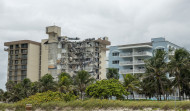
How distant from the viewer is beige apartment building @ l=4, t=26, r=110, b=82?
305 ft

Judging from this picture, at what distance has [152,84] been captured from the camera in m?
53.2

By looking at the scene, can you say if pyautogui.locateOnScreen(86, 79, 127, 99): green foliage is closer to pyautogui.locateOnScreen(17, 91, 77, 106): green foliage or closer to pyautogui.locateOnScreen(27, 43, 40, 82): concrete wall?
pyautogui.locateOnScreen(17, 91, 77, 106): green foliage

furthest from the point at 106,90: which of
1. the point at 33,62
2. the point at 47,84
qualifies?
the point at 33,62

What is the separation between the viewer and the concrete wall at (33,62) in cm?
10031

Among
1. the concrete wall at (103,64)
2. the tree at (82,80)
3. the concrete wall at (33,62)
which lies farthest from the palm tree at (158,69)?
the concrete wall at (33,62)

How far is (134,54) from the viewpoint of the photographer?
7912 centimetres

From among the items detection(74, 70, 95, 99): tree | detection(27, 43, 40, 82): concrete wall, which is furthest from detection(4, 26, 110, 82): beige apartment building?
detection(74, 70, 95, 99): tree

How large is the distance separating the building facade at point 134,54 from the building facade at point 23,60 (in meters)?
32.2

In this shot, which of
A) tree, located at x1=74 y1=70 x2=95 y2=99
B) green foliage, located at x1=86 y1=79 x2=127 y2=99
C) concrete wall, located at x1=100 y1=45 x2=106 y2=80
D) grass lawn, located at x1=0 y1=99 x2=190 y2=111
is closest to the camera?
grass lawn, located at x1=0 y1=99 x2=190 y2=111

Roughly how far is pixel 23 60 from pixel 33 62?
3.79 m

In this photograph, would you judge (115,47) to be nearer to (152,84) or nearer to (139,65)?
(139,65)

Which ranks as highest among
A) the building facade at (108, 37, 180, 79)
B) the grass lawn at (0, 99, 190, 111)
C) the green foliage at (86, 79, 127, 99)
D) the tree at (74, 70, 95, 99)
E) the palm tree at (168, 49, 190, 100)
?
the building facade at (108, 37, 180, 79)

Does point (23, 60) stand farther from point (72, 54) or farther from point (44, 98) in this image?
point (44, 98)

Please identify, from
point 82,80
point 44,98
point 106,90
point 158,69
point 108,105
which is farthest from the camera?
point 82,80
